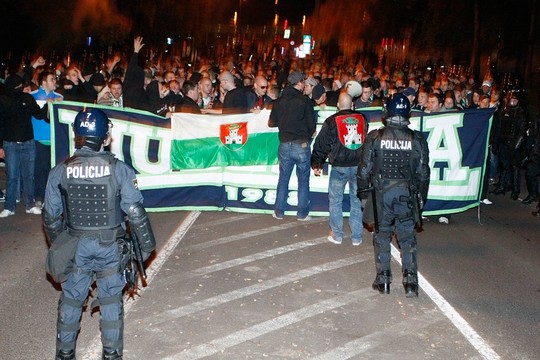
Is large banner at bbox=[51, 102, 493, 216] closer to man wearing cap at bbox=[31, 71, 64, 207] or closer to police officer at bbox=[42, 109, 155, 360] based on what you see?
man wearing cap at bbox=[31, 71, 64, 207]

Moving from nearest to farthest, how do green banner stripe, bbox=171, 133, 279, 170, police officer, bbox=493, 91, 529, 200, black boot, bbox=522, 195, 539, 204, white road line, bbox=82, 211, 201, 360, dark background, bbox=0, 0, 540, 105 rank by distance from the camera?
white road line, bbox=82, 211, 201, 360
green banner stripe, bbox=171, 133, 279, 170
black boot, bbox=522, 195, 539, 204
police officer, bbox=493, 91, 529, 200
dark background, bbox=0, 0, 540, 105

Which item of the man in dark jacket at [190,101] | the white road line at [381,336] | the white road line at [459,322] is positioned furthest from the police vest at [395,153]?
the man in dark jacket at [190,101]

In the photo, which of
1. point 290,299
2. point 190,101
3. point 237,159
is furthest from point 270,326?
point 190,101

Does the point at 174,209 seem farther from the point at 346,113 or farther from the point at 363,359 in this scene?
the point at 363,359

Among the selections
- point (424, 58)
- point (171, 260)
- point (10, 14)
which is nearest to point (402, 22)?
point (424, 58)

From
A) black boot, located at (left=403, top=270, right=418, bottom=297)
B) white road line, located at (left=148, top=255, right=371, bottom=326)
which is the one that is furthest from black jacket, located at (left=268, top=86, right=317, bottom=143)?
black boot, located at (left=403, top=270, right=418, bottom=297)

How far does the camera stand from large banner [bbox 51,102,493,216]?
10.4 m

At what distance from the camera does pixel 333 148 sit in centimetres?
880

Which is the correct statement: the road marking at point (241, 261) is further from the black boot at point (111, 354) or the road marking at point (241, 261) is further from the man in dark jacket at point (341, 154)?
Result: the black boot at point (111, 354)

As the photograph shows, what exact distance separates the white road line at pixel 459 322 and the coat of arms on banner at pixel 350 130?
1.81 m

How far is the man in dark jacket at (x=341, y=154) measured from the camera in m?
8.73

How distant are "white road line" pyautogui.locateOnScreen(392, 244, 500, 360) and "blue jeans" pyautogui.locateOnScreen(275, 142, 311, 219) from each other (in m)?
2.66

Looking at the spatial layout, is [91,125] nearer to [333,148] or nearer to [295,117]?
[333,148]

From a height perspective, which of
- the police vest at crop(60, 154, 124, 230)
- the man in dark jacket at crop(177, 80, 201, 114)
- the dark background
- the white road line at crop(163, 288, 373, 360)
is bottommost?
the white road line at crop(163, 288, 373, 360)
